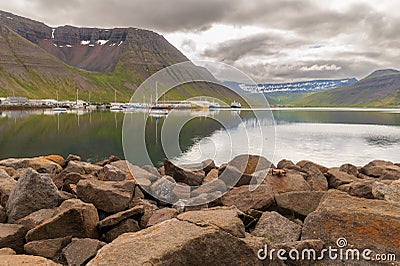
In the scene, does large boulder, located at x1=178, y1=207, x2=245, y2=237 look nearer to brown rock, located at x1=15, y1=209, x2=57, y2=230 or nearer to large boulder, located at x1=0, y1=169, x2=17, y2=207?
brown rock, located at x1=15, y1=209, x2=57, y2=230

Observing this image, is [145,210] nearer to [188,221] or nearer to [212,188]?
[212,188]

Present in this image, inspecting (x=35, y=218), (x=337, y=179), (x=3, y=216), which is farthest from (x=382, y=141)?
(x=3, y=216)

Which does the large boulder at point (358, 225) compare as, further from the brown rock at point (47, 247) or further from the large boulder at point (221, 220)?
the brown rock at point (47, 247)

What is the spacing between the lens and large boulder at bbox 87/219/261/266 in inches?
236

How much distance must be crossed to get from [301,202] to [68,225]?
7.20 m

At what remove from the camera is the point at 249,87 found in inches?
430

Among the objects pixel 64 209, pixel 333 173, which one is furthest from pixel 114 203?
pixel 333 173

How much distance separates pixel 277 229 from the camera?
874 cm

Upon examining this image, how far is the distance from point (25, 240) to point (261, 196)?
744cm

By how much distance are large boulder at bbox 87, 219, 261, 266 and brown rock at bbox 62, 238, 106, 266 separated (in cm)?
169

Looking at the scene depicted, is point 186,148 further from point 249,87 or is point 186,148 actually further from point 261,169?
point 249,87

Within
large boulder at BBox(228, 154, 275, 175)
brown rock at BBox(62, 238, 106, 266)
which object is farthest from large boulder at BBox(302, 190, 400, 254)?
large boulder at BBox(228, 154, 275, 175)

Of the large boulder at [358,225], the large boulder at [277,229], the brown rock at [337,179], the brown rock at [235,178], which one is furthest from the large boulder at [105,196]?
the brown rock at [337,179]
